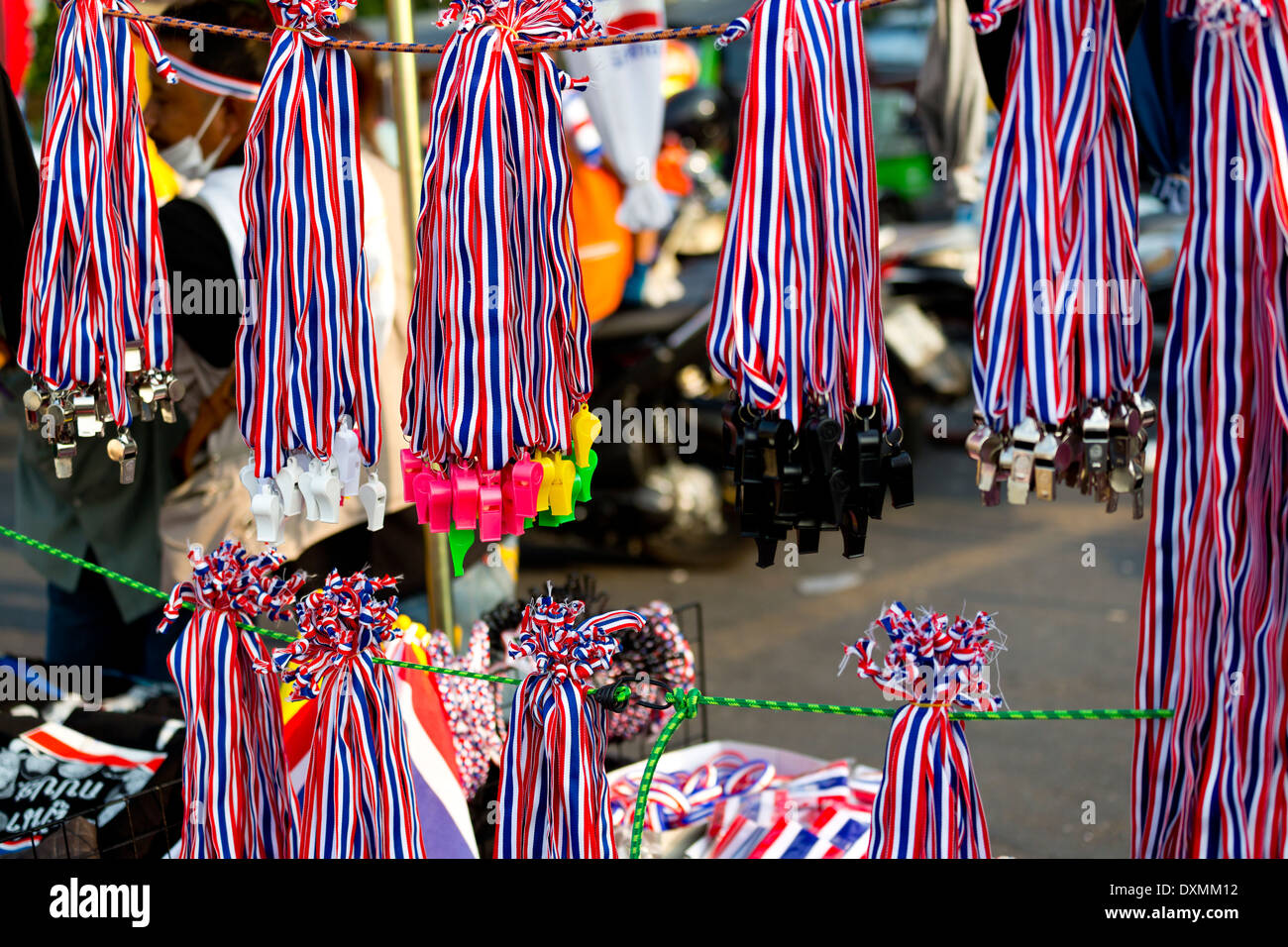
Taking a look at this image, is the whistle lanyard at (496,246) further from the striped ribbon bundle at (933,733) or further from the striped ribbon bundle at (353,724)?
the striped ribbon bundle at (933,733)

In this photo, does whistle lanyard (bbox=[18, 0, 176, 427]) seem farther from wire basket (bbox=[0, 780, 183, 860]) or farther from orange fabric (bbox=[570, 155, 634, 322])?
orange fabric (bbox=[570, 155, 634, 322])

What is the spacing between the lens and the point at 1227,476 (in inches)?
60.9

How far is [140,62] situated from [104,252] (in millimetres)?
1536

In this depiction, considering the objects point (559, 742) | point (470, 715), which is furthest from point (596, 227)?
point (559, 742)

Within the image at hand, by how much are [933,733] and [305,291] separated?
113cm

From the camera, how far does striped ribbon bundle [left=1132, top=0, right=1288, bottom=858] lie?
4.67 feet

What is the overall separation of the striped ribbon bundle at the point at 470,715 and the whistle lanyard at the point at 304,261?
84 centimetres

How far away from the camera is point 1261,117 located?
1.40 m

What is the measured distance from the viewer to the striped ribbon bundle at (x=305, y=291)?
6.09 ft

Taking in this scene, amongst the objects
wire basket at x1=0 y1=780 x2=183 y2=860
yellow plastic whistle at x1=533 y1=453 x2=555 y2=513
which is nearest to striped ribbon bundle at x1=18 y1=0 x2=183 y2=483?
yellow plastic whistle at x1=533 y1=453 x2=555 y2=513

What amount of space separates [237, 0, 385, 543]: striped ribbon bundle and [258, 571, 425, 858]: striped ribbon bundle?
15cm

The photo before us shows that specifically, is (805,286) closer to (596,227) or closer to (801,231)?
(801,231)
